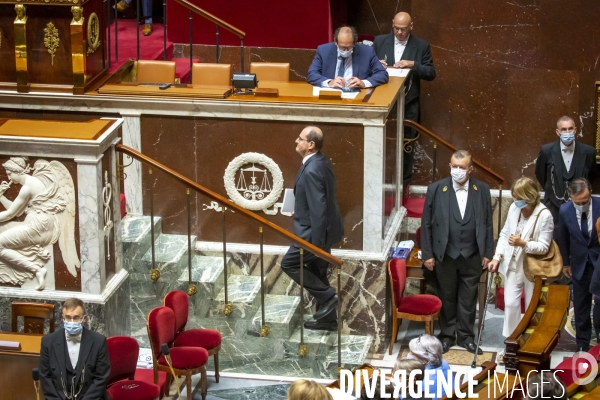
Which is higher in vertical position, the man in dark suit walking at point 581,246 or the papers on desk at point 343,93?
the papers on desk at point 343,93

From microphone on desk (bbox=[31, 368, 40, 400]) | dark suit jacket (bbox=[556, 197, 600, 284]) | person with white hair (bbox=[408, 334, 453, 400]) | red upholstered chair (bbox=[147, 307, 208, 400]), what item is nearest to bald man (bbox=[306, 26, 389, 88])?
dark suit jacket (bbox=[556, 197, 600, 284])

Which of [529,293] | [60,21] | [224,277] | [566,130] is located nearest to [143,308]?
[224,277]

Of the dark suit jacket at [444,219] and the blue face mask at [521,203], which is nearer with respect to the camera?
the blue face mask at [521,203]

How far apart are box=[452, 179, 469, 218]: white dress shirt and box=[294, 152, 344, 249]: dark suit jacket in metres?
1.05

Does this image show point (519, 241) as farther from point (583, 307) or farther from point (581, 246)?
point (583, 307)

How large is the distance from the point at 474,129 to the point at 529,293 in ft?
10.1

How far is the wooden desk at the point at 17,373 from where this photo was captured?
8500 mm

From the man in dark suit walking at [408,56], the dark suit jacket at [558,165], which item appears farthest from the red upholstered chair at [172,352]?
the dark suit jacket at [558,165]

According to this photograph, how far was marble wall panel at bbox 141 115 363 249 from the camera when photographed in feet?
32.9

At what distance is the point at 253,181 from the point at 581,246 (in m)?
2.71

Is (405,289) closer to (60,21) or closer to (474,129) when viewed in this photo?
(474,129)

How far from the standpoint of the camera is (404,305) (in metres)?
10.2

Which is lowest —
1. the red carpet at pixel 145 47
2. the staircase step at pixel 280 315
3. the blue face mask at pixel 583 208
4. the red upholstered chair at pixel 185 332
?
the staircase step at pixel 280 315

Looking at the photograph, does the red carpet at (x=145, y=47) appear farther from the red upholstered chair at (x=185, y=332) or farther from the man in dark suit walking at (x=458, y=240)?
the man in dark suit walking at (x=458, y=240)
